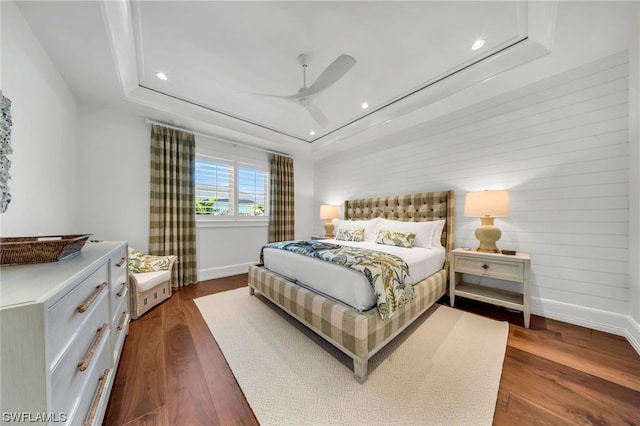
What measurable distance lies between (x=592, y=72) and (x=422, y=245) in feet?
7.68

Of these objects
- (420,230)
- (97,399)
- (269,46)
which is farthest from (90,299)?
(420,230)

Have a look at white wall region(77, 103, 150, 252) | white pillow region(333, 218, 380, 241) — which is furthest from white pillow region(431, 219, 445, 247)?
white wall region(77, 103, 150, 252)

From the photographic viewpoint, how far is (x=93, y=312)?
1.08 m

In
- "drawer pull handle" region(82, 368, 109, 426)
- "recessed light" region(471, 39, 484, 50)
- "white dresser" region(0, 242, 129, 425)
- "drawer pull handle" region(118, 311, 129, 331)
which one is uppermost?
"recessed light" region(471, 39, 484, 50)

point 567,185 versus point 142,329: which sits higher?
point 567,185

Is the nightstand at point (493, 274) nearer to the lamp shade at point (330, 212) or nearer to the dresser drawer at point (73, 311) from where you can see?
the lamp shade at point (330, 212)

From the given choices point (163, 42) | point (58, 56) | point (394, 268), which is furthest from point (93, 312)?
point (58, 56)

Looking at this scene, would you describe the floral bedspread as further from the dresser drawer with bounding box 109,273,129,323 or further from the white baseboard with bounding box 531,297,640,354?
the white baseboard with bounding box 531,297,640,354

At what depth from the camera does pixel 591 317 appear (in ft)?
7.01

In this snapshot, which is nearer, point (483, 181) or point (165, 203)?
point (483, 181)

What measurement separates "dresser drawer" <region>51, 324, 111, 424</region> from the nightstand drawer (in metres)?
3.09

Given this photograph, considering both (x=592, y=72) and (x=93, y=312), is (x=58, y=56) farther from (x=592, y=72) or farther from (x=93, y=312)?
(x=592, y=72)

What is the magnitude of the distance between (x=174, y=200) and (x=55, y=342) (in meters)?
3.08

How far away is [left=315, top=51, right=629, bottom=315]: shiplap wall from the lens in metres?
2.05
